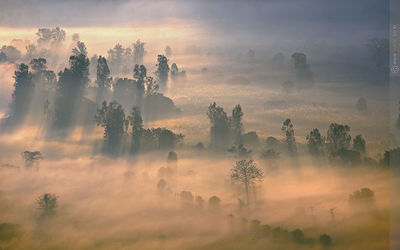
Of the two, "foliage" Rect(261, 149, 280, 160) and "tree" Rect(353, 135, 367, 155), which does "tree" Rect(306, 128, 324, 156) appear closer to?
"tree" Rect(353, 135, 367, 155)

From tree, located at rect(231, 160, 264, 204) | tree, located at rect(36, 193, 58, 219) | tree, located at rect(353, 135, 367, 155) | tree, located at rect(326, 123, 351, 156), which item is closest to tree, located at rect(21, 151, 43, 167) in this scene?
tree, located at rect(36, 193, 58, 219)

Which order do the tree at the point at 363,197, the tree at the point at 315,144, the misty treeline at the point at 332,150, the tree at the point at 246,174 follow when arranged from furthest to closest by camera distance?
the tree at the point at 315,144 < the misty treeline at the point at 332,150 < the tree at the point at 246,174 < the tree at the point at 363,197

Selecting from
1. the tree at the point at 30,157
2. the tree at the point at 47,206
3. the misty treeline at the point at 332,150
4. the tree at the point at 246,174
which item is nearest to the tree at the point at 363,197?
the misty treeline at the point at 332,150

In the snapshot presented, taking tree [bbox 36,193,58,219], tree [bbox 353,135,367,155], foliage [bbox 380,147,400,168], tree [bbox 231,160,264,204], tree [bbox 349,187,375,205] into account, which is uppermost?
tree [bbox 353,135,367,155]

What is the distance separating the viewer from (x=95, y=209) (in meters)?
145

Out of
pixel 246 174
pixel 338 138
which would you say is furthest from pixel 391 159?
pixel 246 174

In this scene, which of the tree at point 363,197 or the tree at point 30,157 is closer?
the tree at point 363,197

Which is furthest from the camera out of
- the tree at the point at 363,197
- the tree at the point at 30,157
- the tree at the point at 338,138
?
the tree at the point at 30,157

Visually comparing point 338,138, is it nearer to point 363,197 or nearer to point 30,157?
point 363,197

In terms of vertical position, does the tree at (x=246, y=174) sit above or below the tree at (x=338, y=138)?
below

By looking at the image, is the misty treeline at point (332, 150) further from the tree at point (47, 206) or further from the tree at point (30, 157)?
the tree at point (30, 157)

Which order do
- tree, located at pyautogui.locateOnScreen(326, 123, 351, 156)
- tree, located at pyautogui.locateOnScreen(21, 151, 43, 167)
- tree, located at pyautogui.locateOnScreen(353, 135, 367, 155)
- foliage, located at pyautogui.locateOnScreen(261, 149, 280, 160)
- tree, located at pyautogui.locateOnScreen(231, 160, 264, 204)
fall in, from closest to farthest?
tree, located at pyautogui.locateOnScreen(231, 160, 264, 204) < foliage, located at pyautogui.locateOnScreen(261, 149, 280, 160) < tree, located at pyautogui.locateOnScreen(353, 135, 367, 155) < tree, located at pyautogui.locateOnScreen(326, 123, 351, 156) < tree, located at pyautogui.locateOnScreen(21, 151, 43, 167)

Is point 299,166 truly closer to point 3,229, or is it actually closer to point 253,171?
point 253,171

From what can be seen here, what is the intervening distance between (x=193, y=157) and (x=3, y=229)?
293 feet
